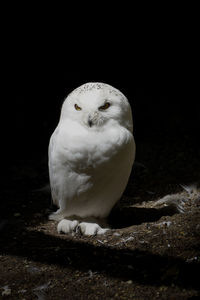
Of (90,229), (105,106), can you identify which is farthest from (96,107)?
(90,229)

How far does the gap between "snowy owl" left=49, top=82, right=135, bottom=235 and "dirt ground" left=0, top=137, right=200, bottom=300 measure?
0.91 feet

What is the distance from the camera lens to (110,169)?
3.71 m

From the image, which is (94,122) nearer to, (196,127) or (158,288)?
(158,288)

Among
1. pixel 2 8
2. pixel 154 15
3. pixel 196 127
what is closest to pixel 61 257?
pixel 196 127

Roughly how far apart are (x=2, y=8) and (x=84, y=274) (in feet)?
17.0

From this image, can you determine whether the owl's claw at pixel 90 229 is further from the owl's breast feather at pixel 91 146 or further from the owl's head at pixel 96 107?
the owl's head at pixel 96 107

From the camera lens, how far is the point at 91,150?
3621 mm

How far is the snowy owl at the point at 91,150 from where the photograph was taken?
3.63 metres

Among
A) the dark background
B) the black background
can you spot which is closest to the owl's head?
the dark background

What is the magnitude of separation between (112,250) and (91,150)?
732 mm

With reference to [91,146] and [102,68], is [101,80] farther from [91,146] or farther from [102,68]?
[91,146]

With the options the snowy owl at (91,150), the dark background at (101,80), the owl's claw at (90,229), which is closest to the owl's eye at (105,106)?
the snowy owl at (91,150)

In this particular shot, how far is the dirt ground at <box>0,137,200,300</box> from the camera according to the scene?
10.0 ft

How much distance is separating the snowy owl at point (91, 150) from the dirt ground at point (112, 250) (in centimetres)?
28
